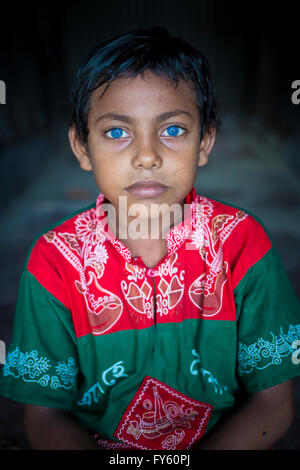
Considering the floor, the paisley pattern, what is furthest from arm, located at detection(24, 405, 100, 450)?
the floor

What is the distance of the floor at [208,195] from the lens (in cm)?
236

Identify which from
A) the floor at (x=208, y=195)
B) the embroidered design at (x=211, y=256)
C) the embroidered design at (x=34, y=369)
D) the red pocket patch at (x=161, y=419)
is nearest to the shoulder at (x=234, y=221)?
the embroidered design at (x=211, y=256)

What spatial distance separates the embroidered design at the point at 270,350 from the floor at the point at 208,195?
0.72 m

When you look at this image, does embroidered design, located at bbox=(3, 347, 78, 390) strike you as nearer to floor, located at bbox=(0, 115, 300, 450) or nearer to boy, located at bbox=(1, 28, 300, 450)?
boy, located at bbox=(1, 28, 300, 450)

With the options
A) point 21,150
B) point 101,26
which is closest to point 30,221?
point 21,150

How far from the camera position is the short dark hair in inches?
39.6

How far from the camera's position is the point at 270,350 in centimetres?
105

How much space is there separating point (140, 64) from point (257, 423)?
3.12 feet

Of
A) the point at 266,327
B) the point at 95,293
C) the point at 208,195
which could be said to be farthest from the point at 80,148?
the point at 208,195

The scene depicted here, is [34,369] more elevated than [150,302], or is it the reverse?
[150,302]

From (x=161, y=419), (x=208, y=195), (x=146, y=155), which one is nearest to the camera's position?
(x=146, y=155)

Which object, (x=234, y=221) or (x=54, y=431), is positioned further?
(x=234, y=221)

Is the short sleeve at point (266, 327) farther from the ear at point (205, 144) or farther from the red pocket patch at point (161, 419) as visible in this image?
the ear at point (205, 144)

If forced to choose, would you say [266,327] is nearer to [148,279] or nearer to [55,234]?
[148,279]
